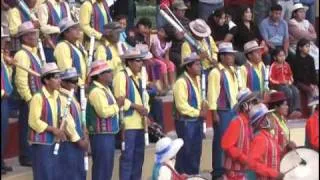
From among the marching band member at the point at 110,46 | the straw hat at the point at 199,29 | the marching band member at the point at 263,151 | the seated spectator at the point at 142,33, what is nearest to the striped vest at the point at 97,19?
the marching band member at the point at 110,46

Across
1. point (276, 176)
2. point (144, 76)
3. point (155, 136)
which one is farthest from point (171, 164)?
point (155, 136)

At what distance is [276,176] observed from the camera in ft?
31.5

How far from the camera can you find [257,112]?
10281 millimetres

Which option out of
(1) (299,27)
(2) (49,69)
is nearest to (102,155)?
(2) (49,69)

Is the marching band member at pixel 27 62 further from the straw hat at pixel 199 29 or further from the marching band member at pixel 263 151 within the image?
the straw hat at pixel 199 29

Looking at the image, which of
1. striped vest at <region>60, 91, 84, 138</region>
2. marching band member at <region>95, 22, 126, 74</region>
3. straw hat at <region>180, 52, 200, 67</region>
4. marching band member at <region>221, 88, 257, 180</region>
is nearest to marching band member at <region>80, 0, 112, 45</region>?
marching band member at <region>95, 22, 126, 74</region>

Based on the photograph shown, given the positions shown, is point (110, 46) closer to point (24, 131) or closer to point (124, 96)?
point (124, 96)

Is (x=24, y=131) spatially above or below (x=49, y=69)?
below

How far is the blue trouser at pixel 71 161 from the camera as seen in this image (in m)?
11.1

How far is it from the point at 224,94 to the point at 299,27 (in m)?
4.11

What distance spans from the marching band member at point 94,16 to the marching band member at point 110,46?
1.19 feet

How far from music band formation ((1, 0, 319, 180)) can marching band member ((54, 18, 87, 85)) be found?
11mm

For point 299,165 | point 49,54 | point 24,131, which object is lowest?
point 299,165

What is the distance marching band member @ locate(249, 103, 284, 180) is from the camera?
9.79 metres
